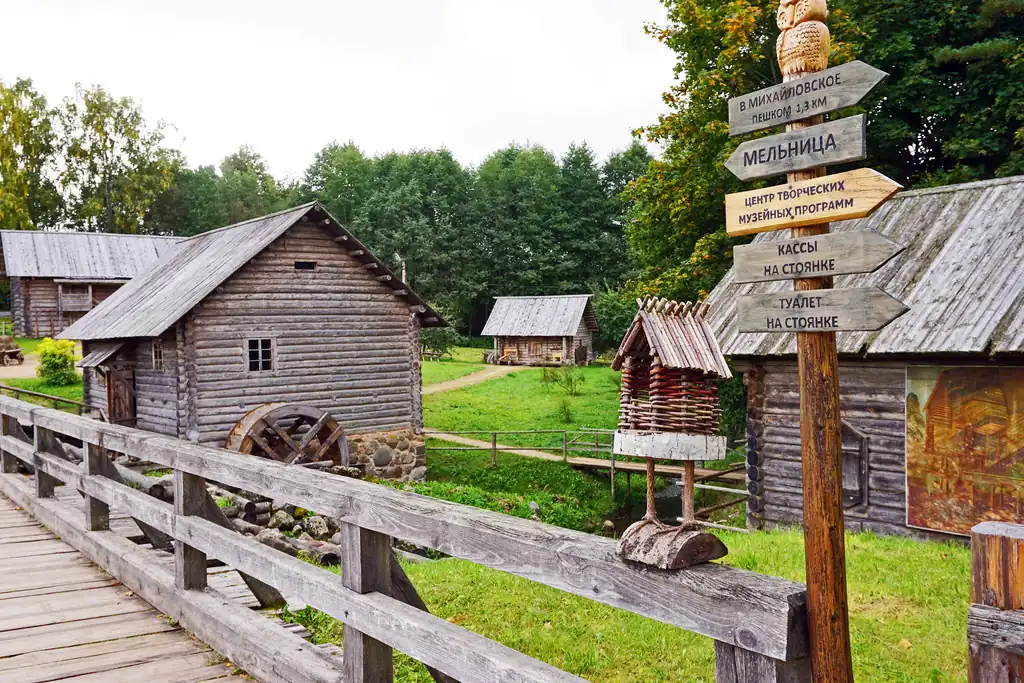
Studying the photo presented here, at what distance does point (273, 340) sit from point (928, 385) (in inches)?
556

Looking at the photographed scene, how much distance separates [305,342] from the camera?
63.0 feet

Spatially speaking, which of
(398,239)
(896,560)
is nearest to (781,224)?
(896,560)

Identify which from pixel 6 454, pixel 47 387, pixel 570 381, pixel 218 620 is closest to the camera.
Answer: pixel 218 620

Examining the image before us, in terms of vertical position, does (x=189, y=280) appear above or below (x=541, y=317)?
above

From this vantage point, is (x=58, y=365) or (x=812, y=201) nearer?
(x=812, y=201)

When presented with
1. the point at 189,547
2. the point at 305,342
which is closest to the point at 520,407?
the point at 305,342

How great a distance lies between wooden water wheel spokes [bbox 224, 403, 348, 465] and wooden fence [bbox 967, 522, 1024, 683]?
16.7 metres

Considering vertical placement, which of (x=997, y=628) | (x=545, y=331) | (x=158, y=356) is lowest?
(x=997, y=628)

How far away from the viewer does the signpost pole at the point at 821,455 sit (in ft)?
9.09

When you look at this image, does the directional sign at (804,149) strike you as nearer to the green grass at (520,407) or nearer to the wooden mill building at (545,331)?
the green grass at (520,407)

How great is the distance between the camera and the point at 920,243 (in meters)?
12.2

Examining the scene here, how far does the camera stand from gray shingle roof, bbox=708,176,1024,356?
10.0m

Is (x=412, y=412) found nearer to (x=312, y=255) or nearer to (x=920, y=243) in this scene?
(x=312, y=255)

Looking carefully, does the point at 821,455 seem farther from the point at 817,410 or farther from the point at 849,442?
the point at 849,442
